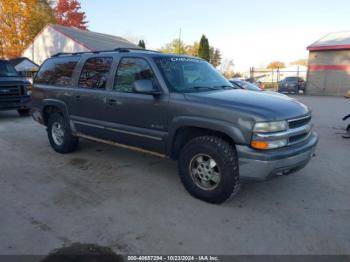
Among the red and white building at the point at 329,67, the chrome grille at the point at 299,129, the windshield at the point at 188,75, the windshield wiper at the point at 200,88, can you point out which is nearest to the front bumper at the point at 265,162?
the chrome grille at the point at 299,129

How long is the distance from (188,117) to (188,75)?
1.00 m

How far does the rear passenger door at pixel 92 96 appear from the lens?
4953 millimetres

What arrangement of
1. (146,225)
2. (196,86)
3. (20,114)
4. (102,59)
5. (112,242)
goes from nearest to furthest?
(112,242) < (146,225) < (196,86) < (102,59) < (20,114)

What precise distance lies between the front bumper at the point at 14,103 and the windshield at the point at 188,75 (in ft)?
24.7

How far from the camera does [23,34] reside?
35156 mm

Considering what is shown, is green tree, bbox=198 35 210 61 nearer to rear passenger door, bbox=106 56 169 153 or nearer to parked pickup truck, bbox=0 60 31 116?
parked pickup truck, bbox=0 60 31 116

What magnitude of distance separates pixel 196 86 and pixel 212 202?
1.71m

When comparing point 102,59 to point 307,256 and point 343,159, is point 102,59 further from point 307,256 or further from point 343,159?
point 343,159

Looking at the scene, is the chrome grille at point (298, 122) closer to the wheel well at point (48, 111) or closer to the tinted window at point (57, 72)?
the tinted window at point (57, 72)

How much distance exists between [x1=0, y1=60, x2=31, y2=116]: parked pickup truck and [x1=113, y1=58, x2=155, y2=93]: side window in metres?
6.81

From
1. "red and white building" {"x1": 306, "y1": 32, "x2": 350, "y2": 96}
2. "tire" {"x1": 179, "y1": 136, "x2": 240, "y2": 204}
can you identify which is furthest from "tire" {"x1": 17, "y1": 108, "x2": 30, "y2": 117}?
"red and white building" {"x1": 306, "y1": 32, "x2": 350, "y2": 96}

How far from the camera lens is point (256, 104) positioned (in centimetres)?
362

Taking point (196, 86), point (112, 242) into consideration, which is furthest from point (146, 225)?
point (196, 86)

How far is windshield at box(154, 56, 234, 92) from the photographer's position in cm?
427
